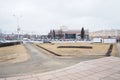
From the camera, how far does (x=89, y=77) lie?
8.94 meters

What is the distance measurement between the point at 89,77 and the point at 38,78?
2.81 m

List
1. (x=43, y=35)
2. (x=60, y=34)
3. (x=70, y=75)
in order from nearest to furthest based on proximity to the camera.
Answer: (x=70, y=75) < (x=60, y=34) < (x=43, y=35)

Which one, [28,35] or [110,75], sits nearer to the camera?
[110,75]

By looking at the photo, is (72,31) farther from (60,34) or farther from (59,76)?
(59,76)

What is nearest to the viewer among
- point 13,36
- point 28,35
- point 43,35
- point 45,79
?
point 45,79

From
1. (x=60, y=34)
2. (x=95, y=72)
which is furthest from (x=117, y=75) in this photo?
(x=60, y=34)

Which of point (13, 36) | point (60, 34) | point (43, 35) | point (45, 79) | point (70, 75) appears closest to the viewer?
point (45, 79)

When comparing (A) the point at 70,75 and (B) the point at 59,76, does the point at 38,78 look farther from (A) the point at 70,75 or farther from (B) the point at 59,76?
(A) the point at 70,75

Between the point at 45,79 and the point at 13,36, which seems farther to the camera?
the point at 13,36

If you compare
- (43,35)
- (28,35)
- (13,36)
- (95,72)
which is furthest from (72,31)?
(95,72)

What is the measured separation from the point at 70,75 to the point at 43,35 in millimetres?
159072

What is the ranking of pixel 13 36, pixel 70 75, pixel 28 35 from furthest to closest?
pixel 28 35 → pixel 13 36 → pixel 70 75

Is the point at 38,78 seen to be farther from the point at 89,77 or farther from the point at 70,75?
the point at 89,77

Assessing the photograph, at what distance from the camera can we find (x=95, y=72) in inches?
393
